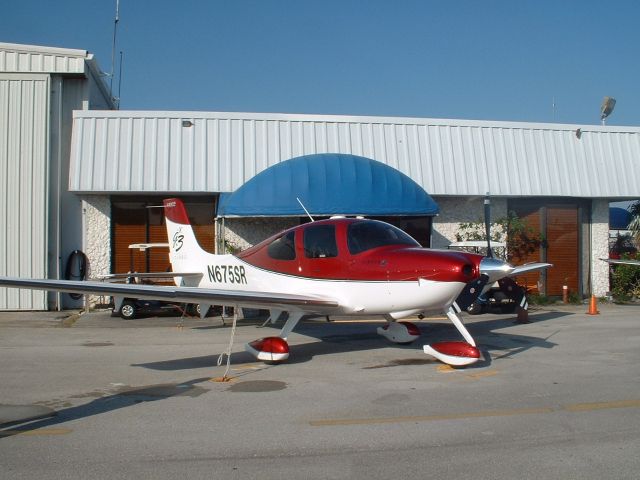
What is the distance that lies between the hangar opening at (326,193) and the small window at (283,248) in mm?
5078

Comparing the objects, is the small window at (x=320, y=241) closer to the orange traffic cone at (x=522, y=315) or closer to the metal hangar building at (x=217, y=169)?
the metal hangar building at (x=217, y=169)

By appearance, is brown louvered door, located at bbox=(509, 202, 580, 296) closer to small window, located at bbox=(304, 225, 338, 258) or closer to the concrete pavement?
the concrete pavement

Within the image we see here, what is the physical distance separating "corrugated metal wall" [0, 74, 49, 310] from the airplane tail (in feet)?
20.7

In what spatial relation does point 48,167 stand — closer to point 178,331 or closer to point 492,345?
point 178,331

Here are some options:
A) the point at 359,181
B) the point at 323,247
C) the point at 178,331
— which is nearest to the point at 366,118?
the point at 359,181

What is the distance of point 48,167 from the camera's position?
60.8 ft

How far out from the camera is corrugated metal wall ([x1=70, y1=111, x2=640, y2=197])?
18641mm

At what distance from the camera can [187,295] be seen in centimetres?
891

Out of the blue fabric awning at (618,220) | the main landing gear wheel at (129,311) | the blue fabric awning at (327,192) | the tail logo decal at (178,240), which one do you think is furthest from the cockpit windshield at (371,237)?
the blue fabric awning at (618,220)

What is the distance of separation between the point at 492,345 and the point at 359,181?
7.09 meters

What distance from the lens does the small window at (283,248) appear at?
10.7 meters

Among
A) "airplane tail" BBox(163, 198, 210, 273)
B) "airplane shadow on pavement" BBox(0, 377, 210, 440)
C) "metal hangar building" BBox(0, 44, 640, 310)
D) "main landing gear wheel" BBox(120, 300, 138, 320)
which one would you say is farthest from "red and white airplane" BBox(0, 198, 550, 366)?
"metal hangar building" BBox(0, 44, 640, 310)

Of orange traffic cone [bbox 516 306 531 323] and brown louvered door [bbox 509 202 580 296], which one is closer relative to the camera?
orange traffic cone [bbox 516 306 531 323]

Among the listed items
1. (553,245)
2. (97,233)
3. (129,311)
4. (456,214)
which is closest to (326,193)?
(456,214)
